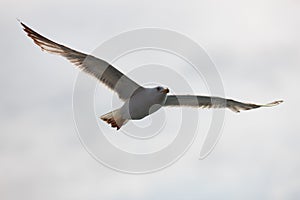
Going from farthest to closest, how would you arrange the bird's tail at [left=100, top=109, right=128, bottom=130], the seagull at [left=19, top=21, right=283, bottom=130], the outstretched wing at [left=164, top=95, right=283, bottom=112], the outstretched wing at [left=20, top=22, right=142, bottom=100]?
the outstretched wing at [left=164, top=95, right=283, bottom=112] < the bird's tail at [left=100, top=109, right=128, bottom=130] < the seagull at [left=19, top=21, right=283, bottom=130] < the outstretched wing at [left=20, top=22, right=142, bottom=100]

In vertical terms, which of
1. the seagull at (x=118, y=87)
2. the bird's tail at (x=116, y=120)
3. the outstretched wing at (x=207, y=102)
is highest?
the outstretched wing at (x=207, y=102)

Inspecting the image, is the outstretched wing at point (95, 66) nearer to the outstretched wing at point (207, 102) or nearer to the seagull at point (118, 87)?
the seagull at point (118, 87)

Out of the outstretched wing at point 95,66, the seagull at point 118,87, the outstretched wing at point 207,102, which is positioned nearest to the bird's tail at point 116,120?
the seagull at point 118,87

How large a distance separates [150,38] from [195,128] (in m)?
3.07

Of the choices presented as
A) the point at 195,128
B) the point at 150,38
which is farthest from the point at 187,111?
the point at 150,38

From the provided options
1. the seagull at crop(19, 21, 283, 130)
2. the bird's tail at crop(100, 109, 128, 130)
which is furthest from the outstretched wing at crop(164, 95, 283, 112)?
the bird's tail at crop(100, 109, 128, 130)

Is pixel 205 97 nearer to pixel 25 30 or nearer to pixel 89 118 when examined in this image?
pixel 89 118

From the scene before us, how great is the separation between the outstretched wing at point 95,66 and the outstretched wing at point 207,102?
1.75 meters

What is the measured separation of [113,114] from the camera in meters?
24.1

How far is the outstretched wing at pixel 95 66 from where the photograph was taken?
75.6 ft

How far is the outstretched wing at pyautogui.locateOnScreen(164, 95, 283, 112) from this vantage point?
25.4 metres

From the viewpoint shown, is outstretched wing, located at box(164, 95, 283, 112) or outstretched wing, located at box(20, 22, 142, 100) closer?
outstretched wing, located at box(20, 22, 142, 100)

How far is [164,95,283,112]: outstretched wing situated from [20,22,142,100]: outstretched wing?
5.73ft

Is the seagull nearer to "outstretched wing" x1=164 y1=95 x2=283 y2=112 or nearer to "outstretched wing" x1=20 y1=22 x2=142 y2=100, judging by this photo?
"outstretched wing" x1=20 y1=22 x2=142 y2=100
